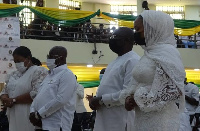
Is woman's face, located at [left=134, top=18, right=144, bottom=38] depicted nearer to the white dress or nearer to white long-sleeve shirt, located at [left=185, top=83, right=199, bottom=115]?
the white dress

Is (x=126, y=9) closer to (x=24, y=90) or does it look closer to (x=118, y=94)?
(x=24, y=90)

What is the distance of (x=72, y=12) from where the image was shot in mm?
13625

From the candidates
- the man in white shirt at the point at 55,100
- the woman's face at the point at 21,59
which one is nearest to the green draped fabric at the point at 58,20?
the woman's face at the point at 21,59

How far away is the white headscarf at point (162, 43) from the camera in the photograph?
11.1 ft

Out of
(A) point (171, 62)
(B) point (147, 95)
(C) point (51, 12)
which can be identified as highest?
(C) point (51, 12)

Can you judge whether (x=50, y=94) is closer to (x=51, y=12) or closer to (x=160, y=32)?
(x=160, y=32)

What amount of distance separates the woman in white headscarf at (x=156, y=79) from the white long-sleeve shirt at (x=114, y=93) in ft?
2.20

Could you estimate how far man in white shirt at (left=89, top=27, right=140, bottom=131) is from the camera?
4.32 m

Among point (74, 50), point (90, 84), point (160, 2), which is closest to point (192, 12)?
point (160, 2)

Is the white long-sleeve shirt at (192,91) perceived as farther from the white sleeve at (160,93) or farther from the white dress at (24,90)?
the white sleeve at (160,93)

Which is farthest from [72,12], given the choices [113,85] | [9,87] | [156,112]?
[156,112]

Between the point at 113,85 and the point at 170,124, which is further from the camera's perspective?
the point at 113,85

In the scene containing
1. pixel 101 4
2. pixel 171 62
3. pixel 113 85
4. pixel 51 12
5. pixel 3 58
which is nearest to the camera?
pixel 171 62

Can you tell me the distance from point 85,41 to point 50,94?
32.7 ft
